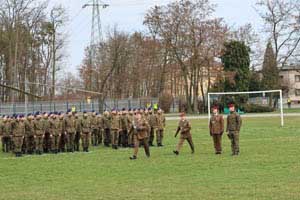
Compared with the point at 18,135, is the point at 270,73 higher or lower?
higher

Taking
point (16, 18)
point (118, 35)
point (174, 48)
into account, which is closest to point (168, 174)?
point (16, 18)

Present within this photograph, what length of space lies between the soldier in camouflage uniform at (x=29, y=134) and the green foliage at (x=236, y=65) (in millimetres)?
48252

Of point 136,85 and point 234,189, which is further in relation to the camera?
point 136,85

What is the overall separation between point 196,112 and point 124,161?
174 ft

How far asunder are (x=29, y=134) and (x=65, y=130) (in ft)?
5.22

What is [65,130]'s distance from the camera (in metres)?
27.1

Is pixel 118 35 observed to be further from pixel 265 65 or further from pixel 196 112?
pixel 265 65

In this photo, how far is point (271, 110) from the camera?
7000 cm

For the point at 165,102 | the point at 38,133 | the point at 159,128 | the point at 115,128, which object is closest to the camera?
the point at 38,133

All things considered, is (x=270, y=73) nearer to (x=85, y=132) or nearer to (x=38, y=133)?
(x=85, y=132)

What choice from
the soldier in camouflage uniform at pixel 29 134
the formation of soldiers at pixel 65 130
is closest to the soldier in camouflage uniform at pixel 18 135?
the formation of soldiers at pixel 65 130

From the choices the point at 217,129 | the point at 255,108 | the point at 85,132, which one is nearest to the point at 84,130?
the point at 85,132

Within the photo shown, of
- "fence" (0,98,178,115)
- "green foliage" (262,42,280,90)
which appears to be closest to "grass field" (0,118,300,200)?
"fence" (0,98,178,115)

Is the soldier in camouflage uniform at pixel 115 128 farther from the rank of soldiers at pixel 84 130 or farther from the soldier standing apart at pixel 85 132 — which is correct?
the soldier standing apart at pixel 85 132
